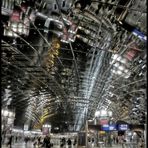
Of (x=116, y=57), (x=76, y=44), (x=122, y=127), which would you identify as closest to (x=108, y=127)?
(x=122, y=127)

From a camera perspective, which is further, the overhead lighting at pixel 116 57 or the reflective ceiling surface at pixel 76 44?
the overhead lighting at pixel 116 57

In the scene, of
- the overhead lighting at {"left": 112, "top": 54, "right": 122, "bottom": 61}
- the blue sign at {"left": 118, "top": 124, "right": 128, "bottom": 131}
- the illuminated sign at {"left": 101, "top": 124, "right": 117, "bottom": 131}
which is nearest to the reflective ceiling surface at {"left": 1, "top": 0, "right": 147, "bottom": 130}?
the overhead lighting at {"left": 112, "top": 54, "right": 122, "bottom": 61}

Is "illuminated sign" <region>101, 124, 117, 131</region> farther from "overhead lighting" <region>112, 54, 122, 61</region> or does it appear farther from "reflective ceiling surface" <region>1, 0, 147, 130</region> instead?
"overhead lighting" <region>112, 54, 122, 61</region>

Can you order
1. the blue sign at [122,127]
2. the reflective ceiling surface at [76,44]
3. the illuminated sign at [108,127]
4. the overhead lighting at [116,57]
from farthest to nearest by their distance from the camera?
the overhead lighting at [116,57] < the illuminated sign at [108,127] < the reflective ceiling surface at [76,44] < the blue sign at [122,127]

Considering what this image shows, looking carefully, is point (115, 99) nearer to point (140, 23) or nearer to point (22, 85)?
point (22, 85)

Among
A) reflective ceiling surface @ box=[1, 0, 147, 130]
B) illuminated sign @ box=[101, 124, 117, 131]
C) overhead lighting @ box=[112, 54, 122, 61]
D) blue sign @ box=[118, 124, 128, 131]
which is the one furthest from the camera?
overhead lighting @ box=[112, 54, 122, 61]

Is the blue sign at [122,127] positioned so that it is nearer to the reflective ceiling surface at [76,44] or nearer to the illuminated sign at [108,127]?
the illuminated sign at [108,127]

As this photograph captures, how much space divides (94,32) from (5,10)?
36.2 feet

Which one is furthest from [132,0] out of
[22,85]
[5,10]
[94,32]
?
[22,85]

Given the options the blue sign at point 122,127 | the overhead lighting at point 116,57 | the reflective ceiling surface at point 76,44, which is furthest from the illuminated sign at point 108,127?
the overhead lighting at point 116,57

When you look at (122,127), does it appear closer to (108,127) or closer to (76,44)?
(108,127)

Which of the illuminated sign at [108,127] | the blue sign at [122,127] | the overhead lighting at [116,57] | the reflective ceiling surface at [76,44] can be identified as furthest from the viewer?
the overhead lighting at [116,57]

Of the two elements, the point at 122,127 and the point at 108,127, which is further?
the point at 108,127

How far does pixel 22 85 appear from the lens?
151 ft
